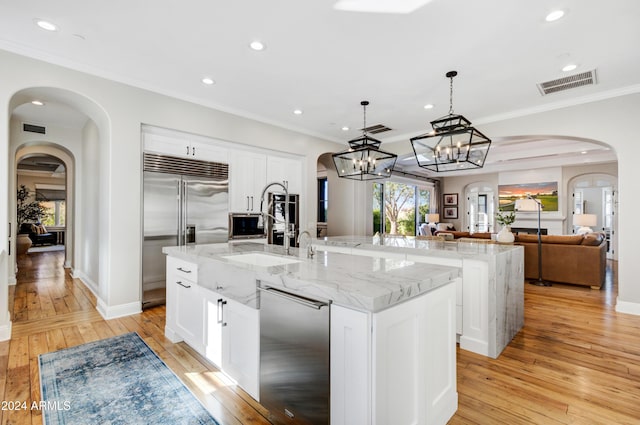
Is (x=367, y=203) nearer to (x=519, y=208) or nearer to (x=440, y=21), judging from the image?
(x=519, y=208)

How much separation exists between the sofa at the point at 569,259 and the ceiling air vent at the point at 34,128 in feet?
29.1

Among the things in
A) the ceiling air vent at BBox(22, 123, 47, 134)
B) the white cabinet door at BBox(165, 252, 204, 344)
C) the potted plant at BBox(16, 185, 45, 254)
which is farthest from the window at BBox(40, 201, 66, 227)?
the white cabinet door at BBox(165, 252, 204, 344)

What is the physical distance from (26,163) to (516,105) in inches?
497

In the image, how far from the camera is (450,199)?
12211 mm

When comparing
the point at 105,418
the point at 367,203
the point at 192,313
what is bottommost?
the point at 105,418

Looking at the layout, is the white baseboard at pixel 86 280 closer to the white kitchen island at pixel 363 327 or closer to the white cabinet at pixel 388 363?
the white kitchen island at pixel 363 327

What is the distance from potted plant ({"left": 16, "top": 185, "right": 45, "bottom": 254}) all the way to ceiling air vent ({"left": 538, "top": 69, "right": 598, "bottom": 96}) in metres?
11.9

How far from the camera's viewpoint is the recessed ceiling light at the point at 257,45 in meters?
2.95

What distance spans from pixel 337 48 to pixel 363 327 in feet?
9.10

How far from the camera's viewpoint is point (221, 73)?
11.8ft

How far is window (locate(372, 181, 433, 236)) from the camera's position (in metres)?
9.59

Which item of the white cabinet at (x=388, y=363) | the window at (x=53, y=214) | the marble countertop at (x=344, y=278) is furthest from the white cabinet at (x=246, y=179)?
the window at (x=53, y=214)

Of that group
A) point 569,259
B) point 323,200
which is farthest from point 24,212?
point 569,259

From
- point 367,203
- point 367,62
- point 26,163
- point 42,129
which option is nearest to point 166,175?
point 367,62
